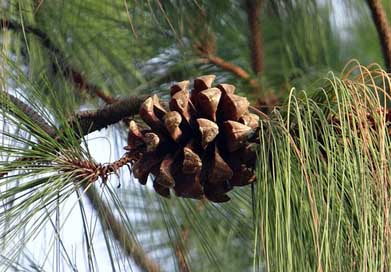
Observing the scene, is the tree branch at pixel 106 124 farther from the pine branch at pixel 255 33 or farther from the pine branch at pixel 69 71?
the pine branch at pixel 255 33

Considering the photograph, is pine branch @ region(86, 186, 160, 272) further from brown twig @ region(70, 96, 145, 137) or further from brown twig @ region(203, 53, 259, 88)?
brown twig @ region(203, 53, 259, 88)

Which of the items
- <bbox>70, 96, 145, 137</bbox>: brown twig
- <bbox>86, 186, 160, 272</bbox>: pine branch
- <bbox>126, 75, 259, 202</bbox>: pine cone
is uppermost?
<bbox>70, 96, 145, 137</bbox>: brown twig

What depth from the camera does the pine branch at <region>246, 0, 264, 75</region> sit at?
1196mm

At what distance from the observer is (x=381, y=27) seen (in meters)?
1.11

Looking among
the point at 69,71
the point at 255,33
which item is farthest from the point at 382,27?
the point at 69,71

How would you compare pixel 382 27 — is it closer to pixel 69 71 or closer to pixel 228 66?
pixel 228 66

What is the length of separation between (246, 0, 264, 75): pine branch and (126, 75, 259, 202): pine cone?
17.0 inches

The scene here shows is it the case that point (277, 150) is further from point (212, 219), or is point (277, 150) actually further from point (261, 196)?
point (212, 219)

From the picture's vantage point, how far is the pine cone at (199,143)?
743mm

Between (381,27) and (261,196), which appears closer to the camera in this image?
(261,196)

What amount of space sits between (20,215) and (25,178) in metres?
0.04

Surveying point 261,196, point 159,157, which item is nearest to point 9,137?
point 159,157

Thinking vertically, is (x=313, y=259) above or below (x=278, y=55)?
below

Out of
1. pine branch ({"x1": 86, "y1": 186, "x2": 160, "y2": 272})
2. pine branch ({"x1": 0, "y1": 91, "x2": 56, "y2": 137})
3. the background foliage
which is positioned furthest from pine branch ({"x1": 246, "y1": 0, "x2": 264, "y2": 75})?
pine branch ({"x1": 0, "y1": 91, "x2": 56, "y2": 137})
